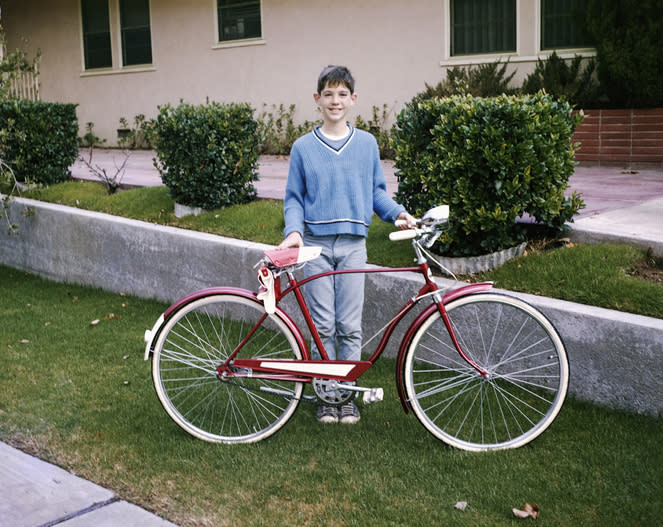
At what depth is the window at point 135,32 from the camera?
57.5 ft

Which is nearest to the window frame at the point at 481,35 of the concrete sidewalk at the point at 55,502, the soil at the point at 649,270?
the soil at the point at 649,270

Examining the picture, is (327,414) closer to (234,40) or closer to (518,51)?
(518,51)

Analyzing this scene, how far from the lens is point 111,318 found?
6.79 meters

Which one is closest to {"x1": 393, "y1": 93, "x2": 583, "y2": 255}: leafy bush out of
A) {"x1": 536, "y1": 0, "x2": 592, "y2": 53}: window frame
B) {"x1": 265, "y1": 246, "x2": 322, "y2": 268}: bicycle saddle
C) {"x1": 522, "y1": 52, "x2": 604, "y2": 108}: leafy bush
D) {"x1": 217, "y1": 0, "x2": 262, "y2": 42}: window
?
{"x1": 265, "y1": 246, "x2": 322, "y2": 268}: bicycle saddle

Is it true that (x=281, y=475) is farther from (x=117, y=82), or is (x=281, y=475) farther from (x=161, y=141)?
(x=117, y=82)

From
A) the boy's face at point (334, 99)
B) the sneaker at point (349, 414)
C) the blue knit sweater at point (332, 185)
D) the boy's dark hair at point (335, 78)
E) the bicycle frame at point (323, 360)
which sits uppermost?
the boy's dark hair at point (335, 78)

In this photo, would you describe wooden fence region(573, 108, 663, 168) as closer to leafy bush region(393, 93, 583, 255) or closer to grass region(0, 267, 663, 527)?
leafy bush region(393, 93, 583, 255)

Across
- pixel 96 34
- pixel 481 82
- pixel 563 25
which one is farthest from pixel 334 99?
pixel 96 34

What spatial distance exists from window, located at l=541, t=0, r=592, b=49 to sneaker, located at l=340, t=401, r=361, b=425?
29.6 ft

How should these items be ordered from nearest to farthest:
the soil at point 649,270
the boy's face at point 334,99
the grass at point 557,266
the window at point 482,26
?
the boy's face at point 334,99 < the grass at point 557,266 < the soil at point 649,270 < the window at point 482,26

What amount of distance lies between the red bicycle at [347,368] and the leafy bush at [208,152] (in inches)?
120

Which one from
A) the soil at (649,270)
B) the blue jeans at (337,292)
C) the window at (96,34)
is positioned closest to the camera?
the blue jeans at (337,292)

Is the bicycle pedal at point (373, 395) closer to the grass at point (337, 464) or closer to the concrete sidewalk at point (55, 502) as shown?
the grass at point (337, 464)

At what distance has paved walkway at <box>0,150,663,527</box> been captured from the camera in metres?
3.48
